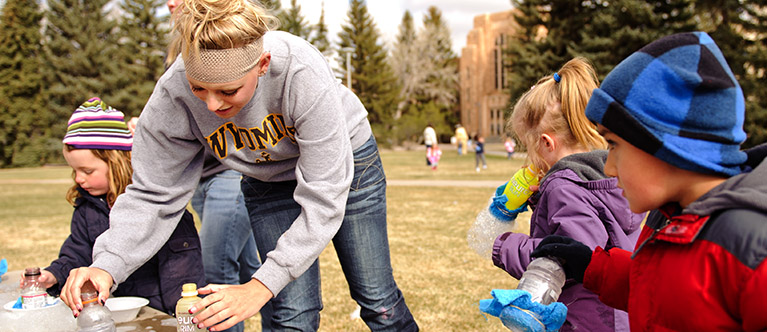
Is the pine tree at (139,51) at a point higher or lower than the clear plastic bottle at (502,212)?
lower

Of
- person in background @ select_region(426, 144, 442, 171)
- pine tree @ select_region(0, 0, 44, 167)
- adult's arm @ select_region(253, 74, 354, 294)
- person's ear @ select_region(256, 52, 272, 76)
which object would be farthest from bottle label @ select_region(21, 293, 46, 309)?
pine tree @ select_region(0, 0, 44, 167)

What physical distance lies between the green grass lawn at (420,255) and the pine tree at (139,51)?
2924 centimetres

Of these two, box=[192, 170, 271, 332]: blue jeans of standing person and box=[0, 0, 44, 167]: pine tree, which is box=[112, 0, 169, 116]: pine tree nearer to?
box=[0, 0, 44, 167]: pine tree

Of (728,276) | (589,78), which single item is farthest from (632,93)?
(589,78)

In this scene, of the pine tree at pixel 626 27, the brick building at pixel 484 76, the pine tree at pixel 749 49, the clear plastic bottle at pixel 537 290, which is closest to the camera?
the clear plastic bottle at pixel 537 290

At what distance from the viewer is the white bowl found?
259cm

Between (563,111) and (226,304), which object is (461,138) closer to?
(563,111)

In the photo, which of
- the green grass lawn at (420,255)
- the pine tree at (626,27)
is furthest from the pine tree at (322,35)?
the green grass lawn at (420,255)

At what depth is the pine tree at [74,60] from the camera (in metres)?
39.0

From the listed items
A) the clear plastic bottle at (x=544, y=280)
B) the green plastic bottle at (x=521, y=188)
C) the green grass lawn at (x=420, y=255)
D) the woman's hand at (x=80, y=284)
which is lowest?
the green grass lawn at (x=420, y=255)

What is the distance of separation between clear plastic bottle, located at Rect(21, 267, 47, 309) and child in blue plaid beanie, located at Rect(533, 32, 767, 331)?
2421mm

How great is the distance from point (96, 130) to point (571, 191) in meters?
2.43

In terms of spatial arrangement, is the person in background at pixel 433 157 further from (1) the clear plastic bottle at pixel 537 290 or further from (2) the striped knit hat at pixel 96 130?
(1) the clear plastic bottle at pixel 537 290

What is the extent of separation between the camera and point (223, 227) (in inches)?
132
